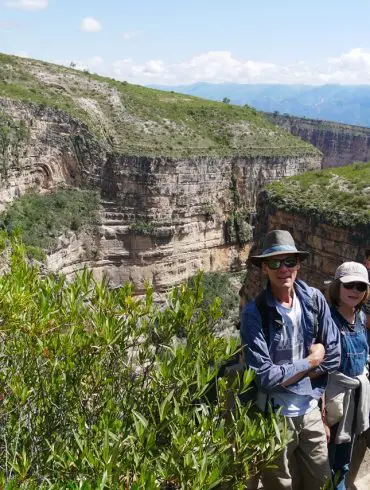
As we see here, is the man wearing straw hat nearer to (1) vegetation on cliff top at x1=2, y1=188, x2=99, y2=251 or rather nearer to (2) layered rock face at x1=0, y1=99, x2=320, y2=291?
(1) vegetation on cliff top at x1=2, y1=188, x2=99, y2=251

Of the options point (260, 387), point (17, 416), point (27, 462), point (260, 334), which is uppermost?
point (260, 334)

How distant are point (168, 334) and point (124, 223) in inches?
1133

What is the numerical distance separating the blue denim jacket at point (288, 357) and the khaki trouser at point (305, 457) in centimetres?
23

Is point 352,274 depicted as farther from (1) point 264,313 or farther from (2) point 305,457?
(2) point 305,457

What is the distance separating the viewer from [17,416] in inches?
153

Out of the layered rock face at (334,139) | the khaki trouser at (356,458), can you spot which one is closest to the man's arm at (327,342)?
the khaki trouser at (356,458)

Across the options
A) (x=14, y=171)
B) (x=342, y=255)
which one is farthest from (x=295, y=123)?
(x=342, y=255)

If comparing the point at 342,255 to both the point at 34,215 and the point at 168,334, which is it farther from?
the point at 34,215

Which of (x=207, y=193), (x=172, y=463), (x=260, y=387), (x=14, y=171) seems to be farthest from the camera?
(x=207, y=193)

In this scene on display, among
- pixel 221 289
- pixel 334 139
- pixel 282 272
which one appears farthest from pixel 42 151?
pixel 334 139

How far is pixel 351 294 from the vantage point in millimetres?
4125

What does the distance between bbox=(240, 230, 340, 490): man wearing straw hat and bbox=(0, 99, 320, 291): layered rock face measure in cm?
2487

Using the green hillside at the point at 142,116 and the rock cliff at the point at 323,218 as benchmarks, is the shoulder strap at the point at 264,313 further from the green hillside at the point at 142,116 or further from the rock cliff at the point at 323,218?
the green hillside at the point at 142,116

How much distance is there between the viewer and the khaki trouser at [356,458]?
4680 mm
